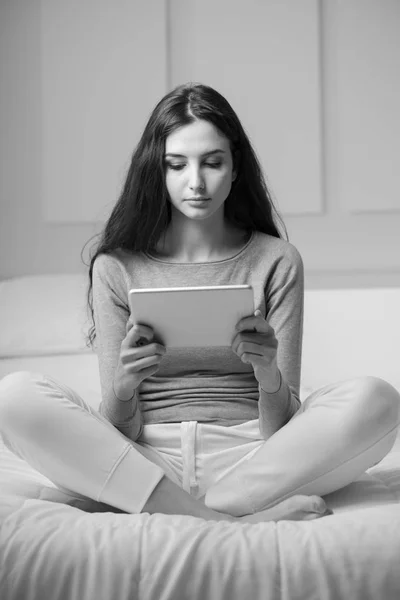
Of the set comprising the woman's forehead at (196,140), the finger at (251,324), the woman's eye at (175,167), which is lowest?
the finger at (251,324)

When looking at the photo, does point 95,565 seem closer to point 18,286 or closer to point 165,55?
point 18,286

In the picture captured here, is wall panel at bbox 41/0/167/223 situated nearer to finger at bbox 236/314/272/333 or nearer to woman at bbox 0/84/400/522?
woman at bbox 0/84/400/522

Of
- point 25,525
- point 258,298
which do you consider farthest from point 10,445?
point 258,298

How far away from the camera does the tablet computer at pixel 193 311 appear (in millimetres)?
1321

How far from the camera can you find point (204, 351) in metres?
1.65

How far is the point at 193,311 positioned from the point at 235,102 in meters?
1.86

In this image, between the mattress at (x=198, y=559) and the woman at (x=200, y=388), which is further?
the woman at (x=200, y=388)

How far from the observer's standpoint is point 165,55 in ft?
10.1

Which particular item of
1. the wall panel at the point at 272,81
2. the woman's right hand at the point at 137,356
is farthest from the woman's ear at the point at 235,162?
the wall panel at the point at 272,81

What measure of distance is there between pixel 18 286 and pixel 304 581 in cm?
183

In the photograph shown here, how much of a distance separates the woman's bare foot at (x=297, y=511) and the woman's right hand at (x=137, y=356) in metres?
0.29

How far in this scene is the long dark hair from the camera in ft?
5.63

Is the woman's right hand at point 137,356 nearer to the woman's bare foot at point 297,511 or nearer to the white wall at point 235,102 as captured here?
the woman's bare foot at point 297,511

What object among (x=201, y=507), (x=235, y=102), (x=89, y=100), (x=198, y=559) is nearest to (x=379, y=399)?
(x=201, y=507)
